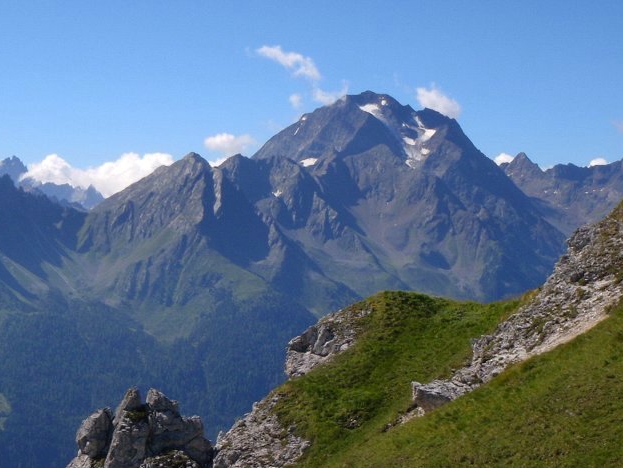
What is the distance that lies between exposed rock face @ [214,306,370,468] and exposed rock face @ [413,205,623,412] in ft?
34.2

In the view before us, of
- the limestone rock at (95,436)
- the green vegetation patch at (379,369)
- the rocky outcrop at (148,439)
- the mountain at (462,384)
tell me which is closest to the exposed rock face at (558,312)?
the mountain at (462,384)

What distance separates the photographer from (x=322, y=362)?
65.5m

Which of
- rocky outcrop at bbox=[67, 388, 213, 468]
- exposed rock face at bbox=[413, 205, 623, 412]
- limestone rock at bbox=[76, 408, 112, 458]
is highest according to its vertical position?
limestone rock at bbox=[76, 408, 112, 458]

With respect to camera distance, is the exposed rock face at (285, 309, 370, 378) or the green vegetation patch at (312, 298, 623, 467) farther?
the exposed rock face at (285, 309, 370, 378)

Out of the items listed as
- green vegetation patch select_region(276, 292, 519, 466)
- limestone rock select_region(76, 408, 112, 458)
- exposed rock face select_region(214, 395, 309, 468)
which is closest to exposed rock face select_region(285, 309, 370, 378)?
green vegetation patch select_region(276, 292, 519, 466)

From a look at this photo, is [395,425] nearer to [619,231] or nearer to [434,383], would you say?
[434,383]

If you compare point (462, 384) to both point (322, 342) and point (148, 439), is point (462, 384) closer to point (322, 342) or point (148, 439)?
point (322, 342)

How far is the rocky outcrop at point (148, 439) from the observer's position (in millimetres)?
56062

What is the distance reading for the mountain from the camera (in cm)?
3672

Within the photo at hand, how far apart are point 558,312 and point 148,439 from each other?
33412 millimetres

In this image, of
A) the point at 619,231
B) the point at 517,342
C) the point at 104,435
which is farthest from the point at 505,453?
the point at 104,435

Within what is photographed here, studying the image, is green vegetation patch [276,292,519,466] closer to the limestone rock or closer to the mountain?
the mountain

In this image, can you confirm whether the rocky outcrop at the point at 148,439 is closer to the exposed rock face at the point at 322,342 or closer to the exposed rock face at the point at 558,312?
the exposed rock face at the point at 322,342

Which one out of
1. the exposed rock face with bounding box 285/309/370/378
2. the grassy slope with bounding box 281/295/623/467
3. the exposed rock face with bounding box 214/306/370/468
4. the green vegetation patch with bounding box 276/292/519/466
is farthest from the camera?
the exposed rock face with bounding box 285/309/370/378
